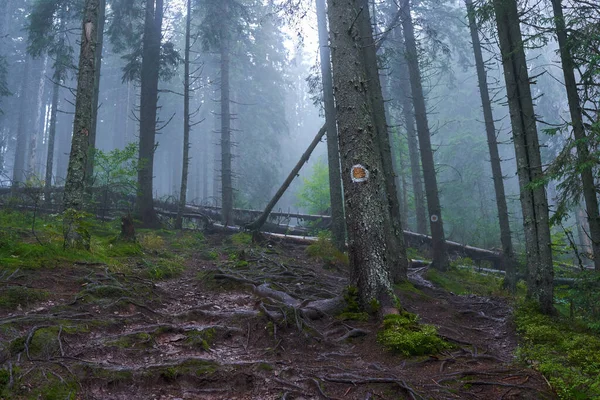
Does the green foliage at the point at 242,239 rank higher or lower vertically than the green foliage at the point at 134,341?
higher

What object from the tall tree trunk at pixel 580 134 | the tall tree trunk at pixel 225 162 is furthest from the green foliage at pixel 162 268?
the tall tree trunk at pixel 225 162

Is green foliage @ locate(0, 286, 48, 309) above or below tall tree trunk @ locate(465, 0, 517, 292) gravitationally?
below

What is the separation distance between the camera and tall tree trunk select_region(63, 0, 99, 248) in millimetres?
8055

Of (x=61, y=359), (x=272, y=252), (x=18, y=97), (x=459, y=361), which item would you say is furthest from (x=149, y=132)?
(x=18, y=97)

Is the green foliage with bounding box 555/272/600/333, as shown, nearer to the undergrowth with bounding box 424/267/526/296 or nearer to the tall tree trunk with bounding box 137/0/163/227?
the undergrowth with bounding box 424/267/526/296

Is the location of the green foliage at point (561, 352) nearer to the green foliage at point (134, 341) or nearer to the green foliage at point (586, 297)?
the green foliage at point (586, 297)

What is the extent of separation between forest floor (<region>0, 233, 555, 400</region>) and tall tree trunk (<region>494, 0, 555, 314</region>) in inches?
34.6

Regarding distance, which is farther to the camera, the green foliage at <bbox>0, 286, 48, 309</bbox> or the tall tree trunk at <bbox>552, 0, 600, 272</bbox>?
the tall tree trunk at <bbox>552, 0, 600, 272</bbox>

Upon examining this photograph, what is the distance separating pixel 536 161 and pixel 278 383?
5761 mm

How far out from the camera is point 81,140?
8.41 m

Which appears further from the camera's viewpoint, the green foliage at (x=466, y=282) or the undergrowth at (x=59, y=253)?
the green foliage at (x=466, y=282)

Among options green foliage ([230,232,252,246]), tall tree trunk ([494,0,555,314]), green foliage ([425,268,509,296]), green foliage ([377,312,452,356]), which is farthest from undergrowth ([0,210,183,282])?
tall tree trunk ([494,0,555,314])

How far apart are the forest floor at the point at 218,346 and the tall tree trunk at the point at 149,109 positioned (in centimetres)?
786

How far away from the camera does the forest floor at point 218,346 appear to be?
3684 millimetres
